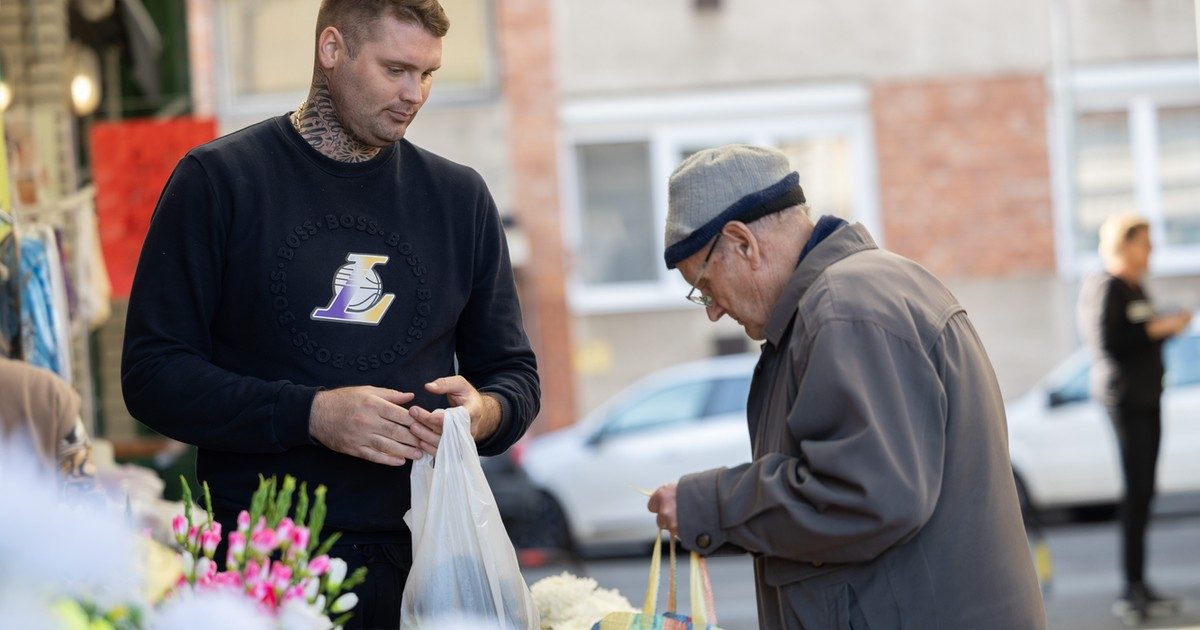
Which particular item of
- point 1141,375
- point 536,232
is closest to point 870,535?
point 1141,375

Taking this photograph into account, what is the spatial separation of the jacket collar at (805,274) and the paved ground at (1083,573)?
5.55m

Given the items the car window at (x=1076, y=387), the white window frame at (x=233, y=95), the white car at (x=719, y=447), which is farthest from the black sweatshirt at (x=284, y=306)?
the white window frame at (x=233, y=95)

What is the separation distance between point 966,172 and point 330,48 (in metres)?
13.3

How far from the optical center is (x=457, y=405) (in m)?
2.44

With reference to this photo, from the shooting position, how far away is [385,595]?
8.14 ft

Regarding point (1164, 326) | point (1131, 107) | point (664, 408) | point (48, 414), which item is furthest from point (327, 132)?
point (1131, 107)

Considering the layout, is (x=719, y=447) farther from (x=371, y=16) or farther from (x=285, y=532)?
(x=285, y=532)

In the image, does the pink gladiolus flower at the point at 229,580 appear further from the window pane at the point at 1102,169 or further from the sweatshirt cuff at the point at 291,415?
the window pane at the point at 1102,169

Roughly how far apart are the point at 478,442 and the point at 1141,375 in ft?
17.6

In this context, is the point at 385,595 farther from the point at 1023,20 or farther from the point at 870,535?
the point at 1023,20

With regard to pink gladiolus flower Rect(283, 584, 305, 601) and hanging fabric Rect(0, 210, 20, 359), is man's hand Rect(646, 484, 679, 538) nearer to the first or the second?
pink gladiolus flower Rect(283, 584, 305, 601)

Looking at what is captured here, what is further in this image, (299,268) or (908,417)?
(299,268)

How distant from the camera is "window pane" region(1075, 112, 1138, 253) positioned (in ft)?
50.1

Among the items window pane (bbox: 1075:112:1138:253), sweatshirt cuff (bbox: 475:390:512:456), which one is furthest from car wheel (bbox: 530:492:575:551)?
sweatshirt cuff (bbox: 475:390:512:456)
